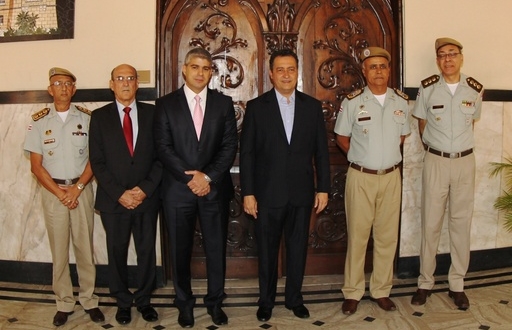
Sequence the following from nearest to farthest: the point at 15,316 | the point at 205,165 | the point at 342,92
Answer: the point at 205,165 < the point at 15,316 < the point at 342,92

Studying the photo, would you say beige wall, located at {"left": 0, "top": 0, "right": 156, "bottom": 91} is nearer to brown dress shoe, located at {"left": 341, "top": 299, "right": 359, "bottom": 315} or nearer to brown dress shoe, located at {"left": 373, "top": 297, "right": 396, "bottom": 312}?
brown dress shoe, located at {"left": 341, "top": 299, "right": 359, "bottom": 315}

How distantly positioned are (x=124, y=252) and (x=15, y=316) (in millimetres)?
960

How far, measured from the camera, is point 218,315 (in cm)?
339

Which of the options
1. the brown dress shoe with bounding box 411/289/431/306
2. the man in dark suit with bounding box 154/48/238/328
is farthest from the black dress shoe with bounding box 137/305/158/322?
the brown dress shoe with bounding box 411/289/431/306

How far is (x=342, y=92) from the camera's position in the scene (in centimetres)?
423

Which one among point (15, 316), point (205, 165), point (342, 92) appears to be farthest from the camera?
point (342, 92)

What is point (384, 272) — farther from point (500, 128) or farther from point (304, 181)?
point (500, 128)

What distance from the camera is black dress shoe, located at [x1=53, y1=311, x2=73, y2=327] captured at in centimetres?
343

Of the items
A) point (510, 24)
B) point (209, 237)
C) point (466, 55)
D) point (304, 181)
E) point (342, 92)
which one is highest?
point (510, 24)

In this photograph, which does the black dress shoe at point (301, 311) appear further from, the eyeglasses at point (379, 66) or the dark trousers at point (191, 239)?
the eyeglasses at point (379, 66)

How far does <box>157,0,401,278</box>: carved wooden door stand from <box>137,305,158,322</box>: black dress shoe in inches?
27.4

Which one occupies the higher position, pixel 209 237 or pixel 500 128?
pixel 500 128

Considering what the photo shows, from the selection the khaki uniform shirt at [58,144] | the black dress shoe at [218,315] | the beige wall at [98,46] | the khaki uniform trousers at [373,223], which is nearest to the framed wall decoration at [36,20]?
the beige wall at [98,46]

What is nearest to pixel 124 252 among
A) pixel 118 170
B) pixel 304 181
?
pixel 118 170
